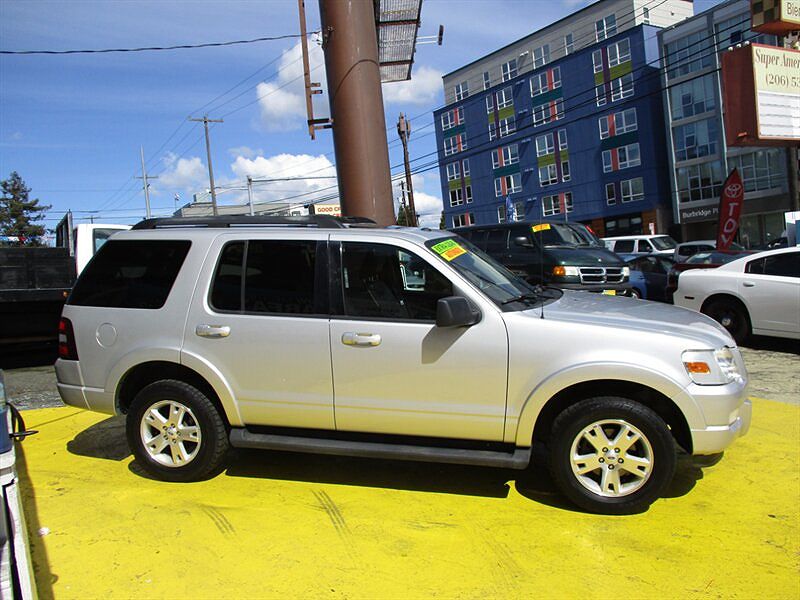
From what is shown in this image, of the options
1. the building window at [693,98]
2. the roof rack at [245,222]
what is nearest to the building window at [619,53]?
the building window at [693,98]

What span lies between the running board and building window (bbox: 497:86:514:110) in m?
56.7

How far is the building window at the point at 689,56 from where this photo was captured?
41.3 metres

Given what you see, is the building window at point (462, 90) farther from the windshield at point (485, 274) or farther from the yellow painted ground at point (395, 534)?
the yellow painted ground at point (395, 534)

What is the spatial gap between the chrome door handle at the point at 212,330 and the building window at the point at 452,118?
60492 millimetres

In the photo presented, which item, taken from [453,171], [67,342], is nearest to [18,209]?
[453,171]

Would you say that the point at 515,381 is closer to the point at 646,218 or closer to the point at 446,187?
the point at 646,218

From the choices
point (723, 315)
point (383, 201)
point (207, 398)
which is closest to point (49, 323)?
point (383, 201)

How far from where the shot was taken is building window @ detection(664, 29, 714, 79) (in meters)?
41.3

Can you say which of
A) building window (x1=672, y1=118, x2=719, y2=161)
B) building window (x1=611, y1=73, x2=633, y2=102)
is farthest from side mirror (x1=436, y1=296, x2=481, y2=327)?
building window (x1=611, y1=73, x2=633, y2=102)

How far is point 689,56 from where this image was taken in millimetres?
40719

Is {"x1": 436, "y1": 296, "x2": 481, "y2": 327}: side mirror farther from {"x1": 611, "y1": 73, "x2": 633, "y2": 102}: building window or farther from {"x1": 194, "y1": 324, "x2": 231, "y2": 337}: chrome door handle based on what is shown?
{"x1": 611, "y1": 73, "x2": 633, "y2": 102}: building window

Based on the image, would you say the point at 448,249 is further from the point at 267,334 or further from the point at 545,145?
the point at 545,145

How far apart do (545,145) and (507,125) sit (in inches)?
187

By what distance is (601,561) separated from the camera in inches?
130
